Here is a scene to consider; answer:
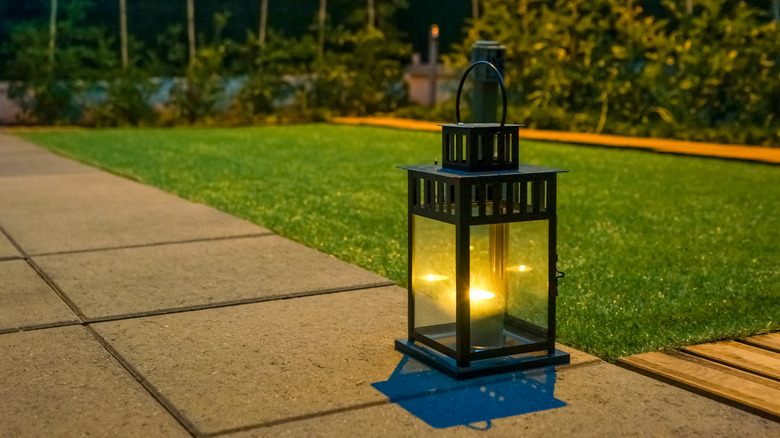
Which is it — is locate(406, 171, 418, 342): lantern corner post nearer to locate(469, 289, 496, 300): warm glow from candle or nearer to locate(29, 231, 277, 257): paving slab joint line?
locate(469, 289, 496, 300): warm glow from candle

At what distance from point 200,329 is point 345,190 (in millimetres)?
5166

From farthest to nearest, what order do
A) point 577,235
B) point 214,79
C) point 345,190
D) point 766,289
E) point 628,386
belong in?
point 214,79 < point 345,190 < point 577,235 < point 766,289 < point 628,386

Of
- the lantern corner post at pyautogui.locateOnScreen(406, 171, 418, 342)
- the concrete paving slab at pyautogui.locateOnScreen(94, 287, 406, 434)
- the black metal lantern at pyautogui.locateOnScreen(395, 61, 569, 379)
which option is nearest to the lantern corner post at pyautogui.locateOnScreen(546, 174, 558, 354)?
the black metal lantern at pyautogui.locateOnScreen(395, 61, 569, 379)

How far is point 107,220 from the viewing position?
765 centimetres

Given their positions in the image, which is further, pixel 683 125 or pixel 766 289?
pixel 683 125

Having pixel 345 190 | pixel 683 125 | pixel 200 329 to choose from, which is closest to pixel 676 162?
pixel 683 125

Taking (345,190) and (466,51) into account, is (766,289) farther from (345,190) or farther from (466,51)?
(466,51)

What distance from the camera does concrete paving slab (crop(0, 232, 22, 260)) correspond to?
626 cm

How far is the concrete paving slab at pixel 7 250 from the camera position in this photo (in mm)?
6258

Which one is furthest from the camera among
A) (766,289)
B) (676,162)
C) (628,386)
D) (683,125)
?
(683,125)

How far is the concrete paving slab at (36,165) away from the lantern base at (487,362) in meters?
8.30

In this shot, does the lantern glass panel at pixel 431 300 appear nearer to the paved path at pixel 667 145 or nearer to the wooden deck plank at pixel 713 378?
the wooden deck plank at pixel 713 378

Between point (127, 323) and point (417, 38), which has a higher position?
point (417, 38)

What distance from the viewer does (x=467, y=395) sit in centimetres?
350
